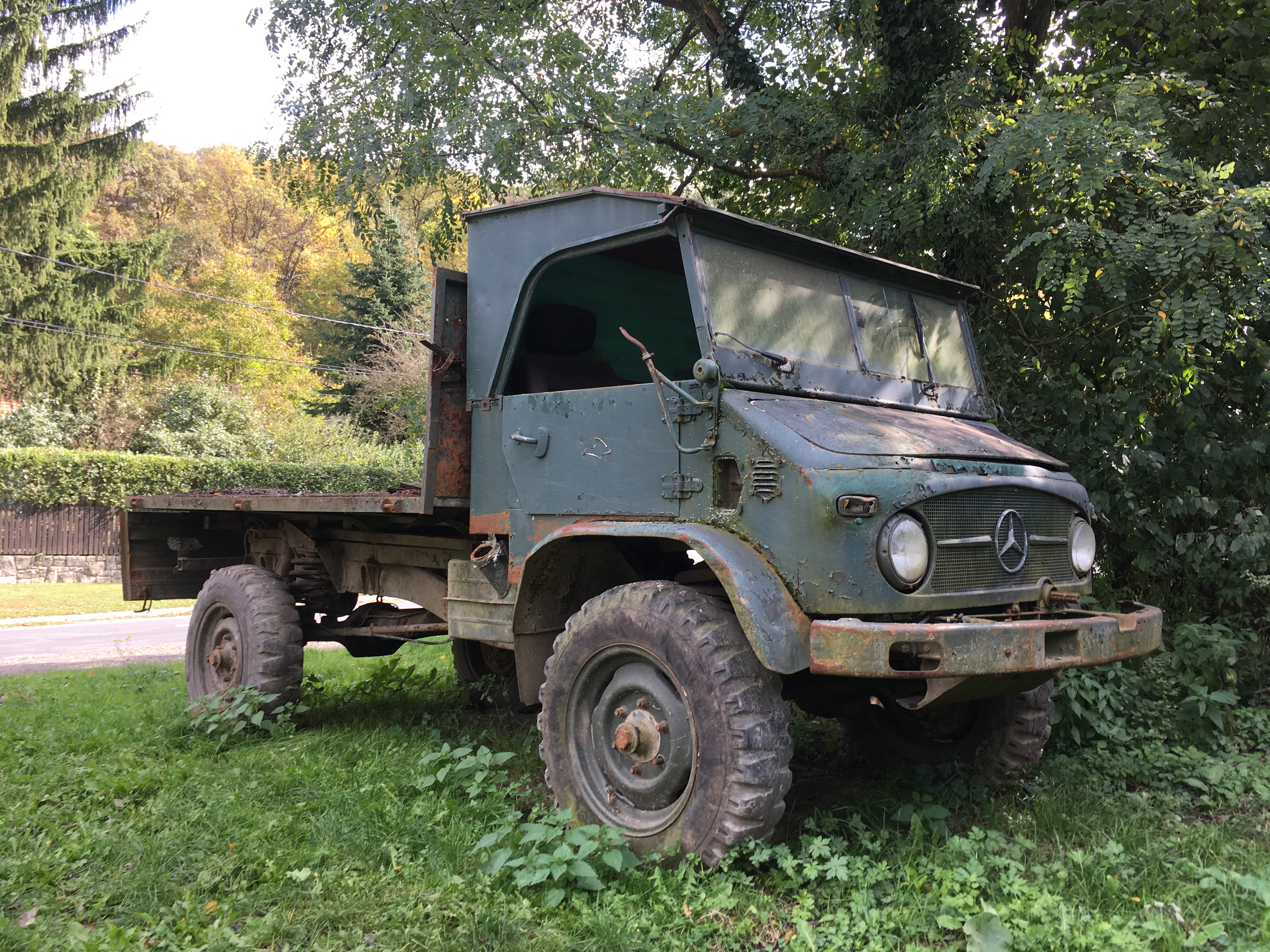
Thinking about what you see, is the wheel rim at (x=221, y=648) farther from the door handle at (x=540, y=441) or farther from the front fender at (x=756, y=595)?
the front fender at (x=756, y=595)

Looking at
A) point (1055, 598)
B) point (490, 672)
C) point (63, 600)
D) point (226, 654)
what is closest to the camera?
point (1055, 598)

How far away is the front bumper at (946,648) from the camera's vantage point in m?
3.29

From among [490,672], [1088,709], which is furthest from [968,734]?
[490,672]

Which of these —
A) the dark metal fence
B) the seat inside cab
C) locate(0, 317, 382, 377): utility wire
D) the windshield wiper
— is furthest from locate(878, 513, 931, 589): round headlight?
locate(0, 317, 382, 377): utility wire

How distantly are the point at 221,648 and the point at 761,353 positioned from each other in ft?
13.5

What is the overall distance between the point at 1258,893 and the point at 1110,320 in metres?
4.00

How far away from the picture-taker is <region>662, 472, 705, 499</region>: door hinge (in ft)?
13.0

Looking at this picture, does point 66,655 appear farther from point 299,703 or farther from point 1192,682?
point 1192,682

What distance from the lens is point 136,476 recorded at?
21.4m

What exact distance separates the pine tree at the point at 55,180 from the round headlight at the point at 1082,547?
2709 centimetres

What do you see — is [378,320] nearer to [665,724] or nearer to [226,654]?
[226,654]

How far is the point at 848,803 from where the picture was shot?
14.6 ft

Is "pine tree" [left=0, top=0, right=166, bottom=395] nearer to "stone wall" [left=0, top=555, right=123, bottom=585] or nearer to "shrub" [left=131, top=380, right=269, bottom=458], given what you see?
"shrub" [left=131, top=380, right=269, bottom=458]

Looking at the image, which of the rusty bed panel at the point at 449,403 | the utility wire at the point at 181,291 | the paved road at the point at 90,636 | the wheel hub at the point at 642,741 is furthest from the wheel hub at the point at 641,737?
the utility wire at the point at 181,291
